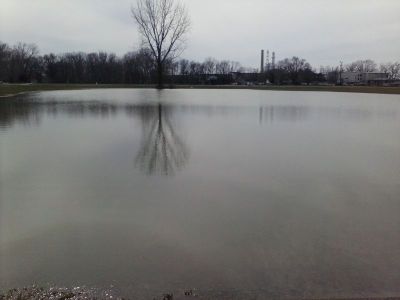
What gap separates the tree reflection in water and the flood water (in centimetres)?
4

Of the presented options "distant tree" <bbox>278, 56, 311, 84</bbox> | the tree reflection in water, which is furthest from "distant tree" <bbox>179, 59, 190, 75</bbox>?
the tree reflection in water

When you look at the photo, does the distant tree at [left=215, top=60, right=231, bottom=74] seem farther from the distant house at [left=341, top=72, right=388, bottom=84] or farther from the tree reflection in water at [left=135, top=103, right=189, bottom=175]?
the tree reflection in water at [left=135, top=103, right=189, bottom=175]

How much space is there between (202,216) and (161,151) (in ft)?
13.5

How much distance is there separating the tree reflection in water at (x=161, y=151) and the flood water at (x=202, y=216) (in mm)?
41

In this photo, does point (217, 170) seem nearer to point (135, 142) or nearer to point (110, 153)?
point (110, 153)

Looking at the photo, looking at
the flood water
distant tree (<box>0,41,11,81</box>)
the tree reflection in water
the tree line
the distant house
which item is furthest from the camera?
the distant house

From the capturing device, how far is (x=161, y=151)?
9.16m

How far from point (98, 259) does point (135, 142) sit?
6.48m

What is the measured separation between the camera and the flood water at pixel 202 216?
3.72m

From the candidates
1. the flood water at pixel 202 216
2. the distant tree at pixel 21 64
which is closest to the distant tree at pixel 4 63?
the distant tree at pixel 21 64

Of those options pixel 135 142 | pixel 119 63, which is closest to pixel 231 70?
pixel 119 63

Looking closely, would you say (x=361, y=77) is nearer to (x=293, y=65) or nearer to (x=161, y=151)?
(x=293, y=65)

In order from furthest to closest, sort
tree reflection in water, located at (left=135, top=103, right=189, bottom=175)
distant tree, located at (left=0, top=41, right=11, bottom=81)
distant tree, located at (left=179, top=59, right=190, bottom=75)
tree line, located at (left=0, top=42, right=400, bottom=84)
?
distant tree, located at (left=179, top=59, right=190, bottom=75), tree line, located at (left=0, top=42, right=400, bottom=84), distant tree, located at (left=0, top=41, right=11, bottom=81), tree reflection in water, located at (left=135, top=103, right=189, bottom=175)

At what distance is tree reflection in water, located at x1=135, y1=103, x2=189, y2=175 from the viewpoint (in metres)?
7.76
